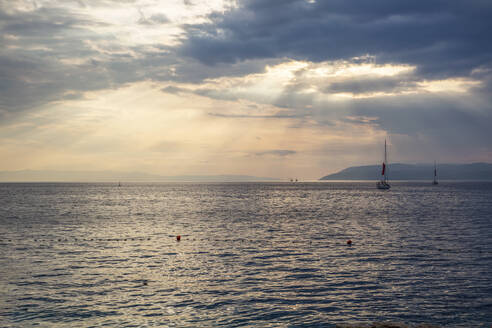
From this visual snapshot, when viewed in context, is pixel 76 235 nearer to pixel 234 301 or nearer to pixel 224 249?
pixel 224 249

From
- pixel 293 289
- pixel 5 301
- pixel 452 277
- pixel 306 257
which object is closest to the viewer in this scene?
pixel 5 301

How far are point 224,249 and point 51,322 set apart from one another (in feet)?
79.1

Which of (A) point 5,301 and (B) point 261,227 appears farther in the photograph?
(B) point 261,227

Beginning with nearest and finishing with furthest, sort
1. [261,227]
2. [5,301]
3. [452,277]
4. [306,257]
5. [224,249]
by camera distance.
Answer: [5,301], [452,277], [306,257], [224,249], [261,227]

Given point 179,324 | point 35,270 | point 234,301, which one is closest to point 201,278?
point 234,301

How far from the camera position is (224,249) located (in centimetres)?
4322

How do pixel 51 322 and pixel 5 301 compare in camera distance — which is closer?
pixel 51 322

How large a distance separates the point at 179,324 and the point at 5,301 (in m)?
11.9

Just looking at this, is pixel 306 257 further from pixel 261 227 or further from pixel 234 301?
pixel 261 227

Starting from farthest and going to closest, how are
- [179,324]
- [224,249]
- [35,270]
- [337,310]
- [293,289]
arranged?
1. [224,249]
2. [35,270]
3. [293,289]
4. [337,310]
5. [179,324]

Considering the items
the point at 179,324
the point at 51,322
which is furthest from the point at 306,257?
the point at 51,322

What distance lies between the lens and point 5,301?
24.0 metres

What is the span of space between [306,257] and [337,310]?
15797 mm

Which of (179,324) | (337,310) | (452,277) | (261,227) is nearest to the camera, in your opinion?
(179,324)
